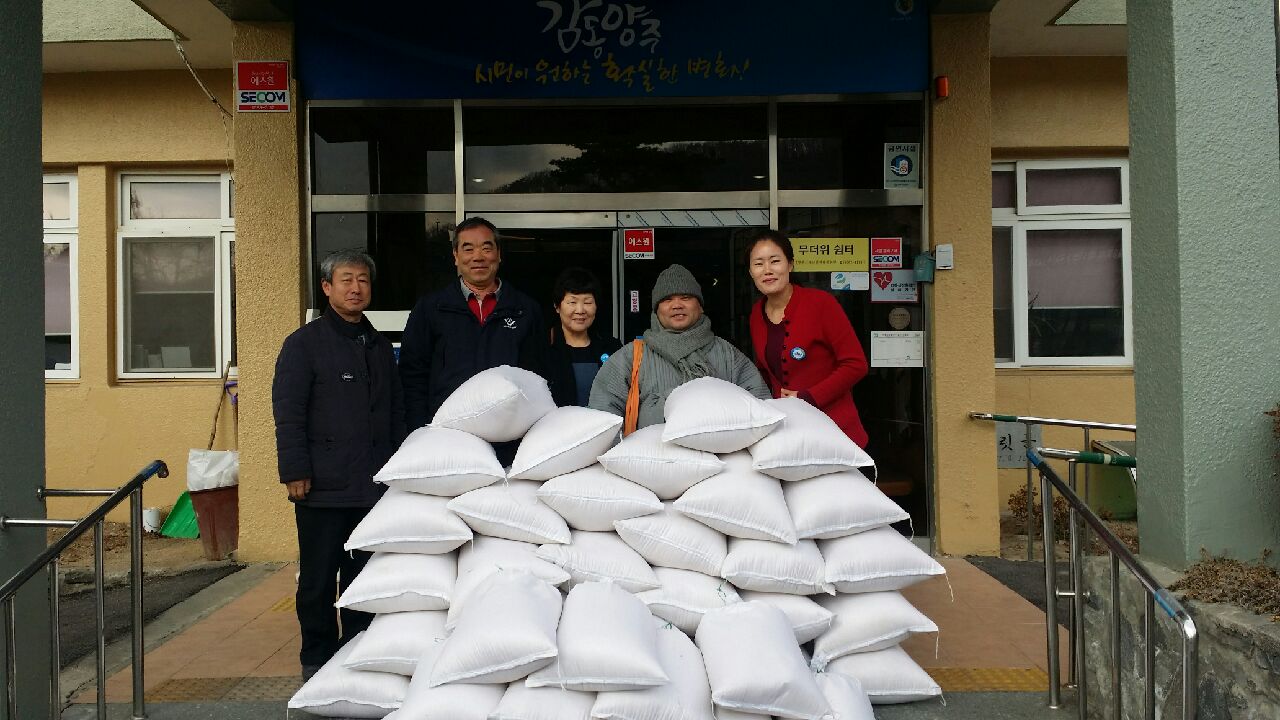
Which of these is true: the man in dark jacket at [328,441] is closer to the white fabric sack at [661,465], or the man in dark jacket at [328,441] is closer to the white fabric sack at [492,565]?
the white fabric sack at [492,565]

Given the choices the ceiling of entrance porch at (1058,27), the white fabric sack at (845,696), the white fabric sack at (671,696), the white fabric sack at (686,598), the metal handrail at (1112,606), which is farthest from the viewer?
the ceiling of entrance porch at (1058,27)

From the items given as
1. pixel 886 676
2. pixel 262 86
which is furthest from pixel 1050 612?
pixel 262 86

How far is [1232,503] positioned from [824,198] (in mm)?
3286

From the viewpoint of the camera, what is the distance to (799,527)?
3.13 metres

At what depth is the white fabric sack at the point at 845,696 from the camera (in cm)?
278

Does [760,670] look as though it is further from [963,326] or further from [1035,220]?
[1035,220]

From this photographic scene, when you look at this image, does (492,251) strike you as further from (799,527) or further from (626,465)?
(799,527)

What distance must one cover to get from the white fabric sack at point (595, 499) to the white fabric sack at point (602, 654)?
449 mm

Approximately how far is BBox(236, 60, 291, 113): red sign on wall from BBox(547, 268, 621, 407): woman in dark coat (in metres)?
2.61

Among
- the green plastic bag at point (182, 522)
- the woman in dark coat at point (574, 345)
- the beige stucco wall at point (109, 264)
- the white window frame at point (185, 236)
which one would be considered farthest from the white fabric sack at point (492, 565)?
the white window frame at point (185, 236)

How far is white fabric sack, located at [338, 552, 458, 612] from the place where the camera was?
302 centimetres

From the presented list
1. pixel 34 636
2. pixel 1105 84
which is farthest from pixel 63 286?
pixel 1105 84

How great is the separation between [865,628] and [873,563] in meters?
0.22

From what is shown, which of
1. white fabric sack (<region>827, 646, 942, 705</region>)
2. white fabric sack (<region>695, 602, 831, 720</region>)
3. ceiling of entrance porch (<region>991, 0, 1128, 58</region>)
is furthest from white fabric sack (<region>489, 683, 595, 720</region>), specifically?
ceiling of entrance porch (<region>991, 0, 1128, 58</region>)
